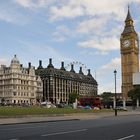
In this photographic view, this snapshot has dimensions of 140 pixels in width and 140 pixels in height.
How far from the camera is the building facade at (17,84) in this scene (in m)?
185

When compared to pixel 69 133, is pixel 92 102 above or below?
above

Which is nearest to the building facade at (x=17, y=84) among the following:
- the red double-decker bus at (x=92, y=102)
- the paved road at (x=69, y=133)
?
the red double-decker bus at (x=92, y=102)

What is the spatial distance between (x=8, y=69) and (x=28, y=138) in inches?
6760

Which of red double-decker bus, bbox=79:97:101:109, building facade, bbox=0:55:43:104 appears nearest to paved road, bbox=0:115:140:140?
red double-decker bus, bbox=79:97:101:109

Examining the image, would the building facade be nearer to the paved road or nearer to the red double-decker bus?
the red double-decker bus

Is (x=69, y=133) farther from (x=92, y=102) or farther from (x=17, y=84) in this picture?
(x=17, y=84)

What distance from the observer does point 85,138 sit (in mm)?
19812

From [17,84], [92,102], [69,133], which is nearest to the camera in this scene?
[69,133]

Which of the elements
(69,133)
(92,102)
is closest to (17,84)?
(92,102)

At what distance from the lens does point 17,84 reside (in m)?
187

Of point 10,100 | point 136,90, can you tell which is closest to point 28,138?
point 136,90

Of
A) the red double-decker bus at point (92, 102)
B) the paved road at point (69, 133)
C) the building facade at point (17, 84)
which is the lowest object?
the paved road at point (69, 133)

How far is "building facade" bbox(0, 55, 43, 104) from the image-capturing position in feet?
607

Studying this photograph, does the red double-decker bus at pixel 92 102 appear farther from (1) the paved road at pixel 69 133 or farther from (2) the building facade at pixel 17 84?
(1) the paved road at pixel 69 133
